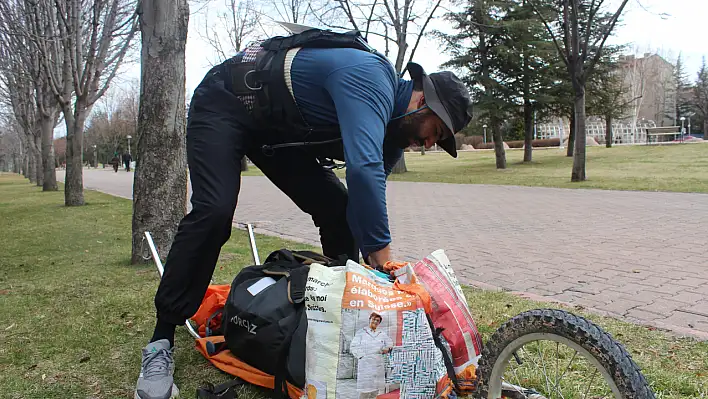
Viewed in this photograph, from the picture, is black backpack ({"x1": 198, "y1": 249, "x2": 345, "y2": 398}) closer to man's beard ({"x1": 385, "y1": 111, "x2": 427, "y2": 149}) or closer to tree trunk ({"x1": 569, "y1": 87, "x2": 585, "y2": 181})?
man's beard ({"x1": 385, "y1": 111, "x2": 427, "y2": 149})

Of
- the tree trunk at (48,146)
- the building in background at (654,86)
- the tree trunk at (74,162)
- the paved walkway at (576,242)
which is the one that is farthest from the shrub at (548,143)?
the tree trunk at (74,162)

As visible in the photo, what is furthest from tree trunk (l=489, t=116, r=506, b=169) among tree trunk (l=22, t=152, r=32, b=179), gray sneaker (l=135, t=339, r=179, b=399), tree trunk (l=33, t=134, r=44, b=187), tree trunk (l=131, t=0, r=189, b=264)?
tree trunk (l=22, t=152, r=32, b=179)

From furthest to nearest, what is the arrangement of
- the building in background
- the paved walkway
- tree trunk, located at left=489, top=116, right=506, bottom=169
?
the building in background
tree trunk, located at left=489, top=116, right=506, bottom=169
the paved walkway

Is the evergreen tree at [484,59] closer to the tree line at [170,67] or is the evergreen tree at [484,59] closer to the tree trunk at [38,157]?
the tree line at [170,67]

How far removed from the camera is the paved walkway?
377 cm

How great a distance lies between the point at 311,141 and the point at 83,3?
45.1 ft

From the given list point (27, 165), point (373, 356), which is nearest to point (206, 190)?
point (373, 356)

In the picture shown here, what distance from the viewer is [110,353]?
2.81m

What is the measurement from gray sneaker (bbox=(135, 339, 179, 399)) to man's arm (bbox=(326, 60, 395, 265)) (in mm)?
1027

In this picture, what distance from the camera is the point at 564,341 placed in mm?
1584

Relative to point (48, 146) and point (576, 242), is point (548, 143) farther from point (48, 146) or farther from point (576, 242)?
point (576, 242)

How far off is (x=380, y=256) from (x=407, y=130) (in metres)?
0.65

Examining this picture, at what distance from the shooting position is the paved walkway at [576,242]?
377 cm

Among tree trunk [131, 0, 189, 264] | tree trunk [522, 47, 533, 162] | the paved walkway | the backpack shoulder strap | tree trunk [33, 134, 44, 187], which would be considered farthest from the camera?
tree trunk [33, 134, 44, 187]
